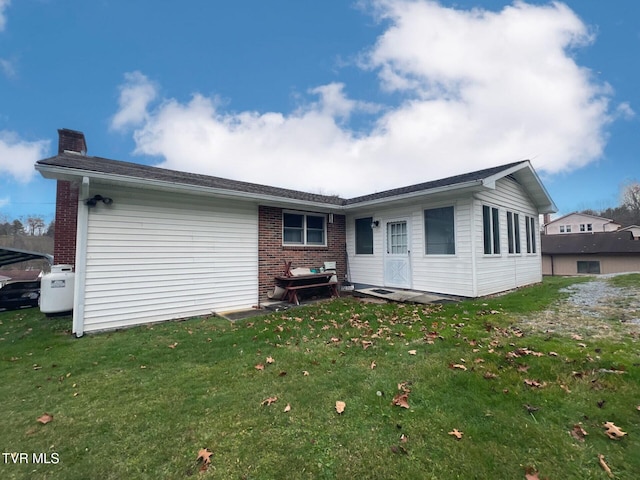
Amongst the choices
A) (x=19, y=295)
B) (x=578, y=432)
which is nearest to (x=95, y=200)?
(x=19, y=295)

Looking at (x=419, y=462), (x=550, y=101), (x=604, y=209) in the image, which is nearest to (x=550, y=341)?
(x=419, y=462)

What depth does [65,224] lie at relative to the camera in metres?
8.46

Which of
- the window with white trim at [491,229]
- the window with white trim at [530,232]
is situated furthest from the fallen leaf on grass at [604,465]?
the window with white trim at [530,232]

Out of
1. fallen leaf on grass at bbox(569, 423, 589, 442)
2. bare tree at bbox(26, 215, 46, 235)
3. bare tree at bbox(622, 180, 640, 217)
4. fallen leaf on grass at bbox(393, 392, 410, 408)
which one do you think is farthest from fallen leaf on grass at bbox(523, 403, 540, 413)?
bare tree at bbox(622, 180, 640, 217)

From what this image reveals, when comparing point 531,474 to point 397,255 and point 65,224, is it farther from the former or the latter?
point 65,224

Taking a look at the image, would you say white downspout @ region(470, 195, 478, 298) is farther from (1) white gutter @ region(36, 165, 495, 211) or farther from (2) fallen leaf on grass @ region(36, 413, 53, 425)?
(2) fallen leaf on grass @ region(36, 413, 53, 425)

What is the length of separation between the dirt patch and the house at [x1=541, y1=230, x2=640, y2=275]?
23.5 metres

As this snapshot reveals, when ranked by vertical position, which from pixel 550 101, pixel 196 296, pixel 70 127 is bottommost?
pixel 196 296

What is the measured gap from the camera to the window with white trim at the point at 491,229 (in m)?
8.30

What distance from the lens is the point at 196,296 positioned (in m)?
7.15

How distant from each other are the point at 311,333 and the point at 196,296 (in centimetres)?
344

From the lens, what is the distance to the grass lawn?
2.08m

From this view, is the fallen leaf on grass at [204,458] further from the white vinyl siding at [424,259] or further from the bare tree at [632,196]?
the bare tree at [632,196]

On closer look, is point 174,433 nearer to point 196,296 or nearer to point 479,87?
point 196,296
